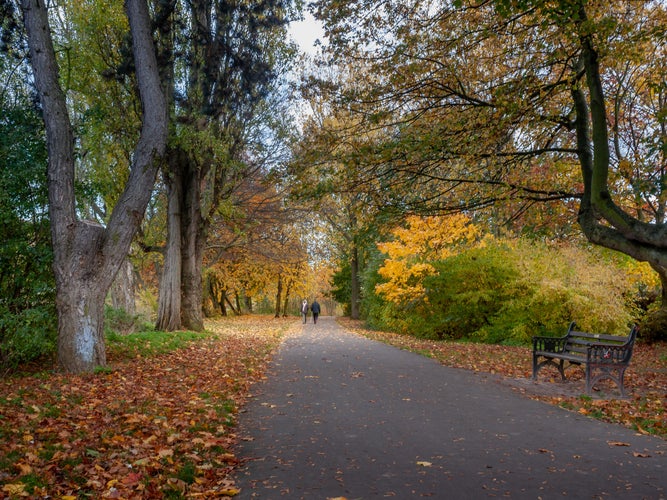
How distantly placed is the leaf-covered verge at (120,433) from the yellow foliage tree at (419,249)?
10415mm

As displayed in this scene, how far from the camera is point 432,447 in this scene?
4.93m

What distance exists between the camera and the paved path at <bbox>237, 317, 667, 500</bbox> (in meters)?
3.85

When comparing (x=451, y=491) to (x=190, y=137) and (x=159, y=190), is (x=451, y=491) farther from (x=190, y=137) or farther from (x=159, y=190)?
(x=159, y=190)

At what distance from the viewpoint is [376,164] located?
9.62 meters

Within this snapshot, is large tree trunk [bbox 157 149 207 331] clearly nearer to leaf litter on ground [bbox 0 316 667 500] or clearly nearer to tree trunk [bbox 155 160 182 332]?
tree trunk [bbox 155 160 182 332]

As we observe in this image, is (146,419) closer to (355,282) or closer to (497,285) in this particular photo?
(497,285)

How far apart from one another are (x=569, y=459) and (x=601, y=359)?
13.0 ft

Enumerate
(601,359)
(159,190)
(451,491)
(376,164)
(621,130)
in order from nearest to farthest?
(451,491), (601,359), (376,164), (621,130), (159,190)

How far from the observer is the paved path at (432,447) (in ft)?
12.6

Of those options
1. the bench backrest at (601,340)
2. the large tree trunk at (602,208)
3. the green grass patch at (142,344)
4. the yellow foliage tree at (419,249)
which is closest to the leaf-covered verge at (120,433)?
the green grass patch at (142,344)

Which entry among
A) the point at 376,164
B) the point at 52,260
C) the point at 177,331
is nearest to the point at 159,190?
the point at 177,331

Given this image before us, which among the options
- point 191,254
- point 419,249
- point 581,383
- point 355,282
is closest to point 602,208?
point 581,383

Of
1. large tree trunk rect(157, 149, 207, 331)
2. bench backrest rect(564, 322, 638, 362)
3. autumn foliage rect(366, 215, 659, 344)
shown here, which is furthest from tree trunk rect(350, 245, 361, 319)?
bench backrest rect(564, 322, 638, 362)

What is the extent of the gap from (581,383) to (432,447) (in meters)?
5.59
